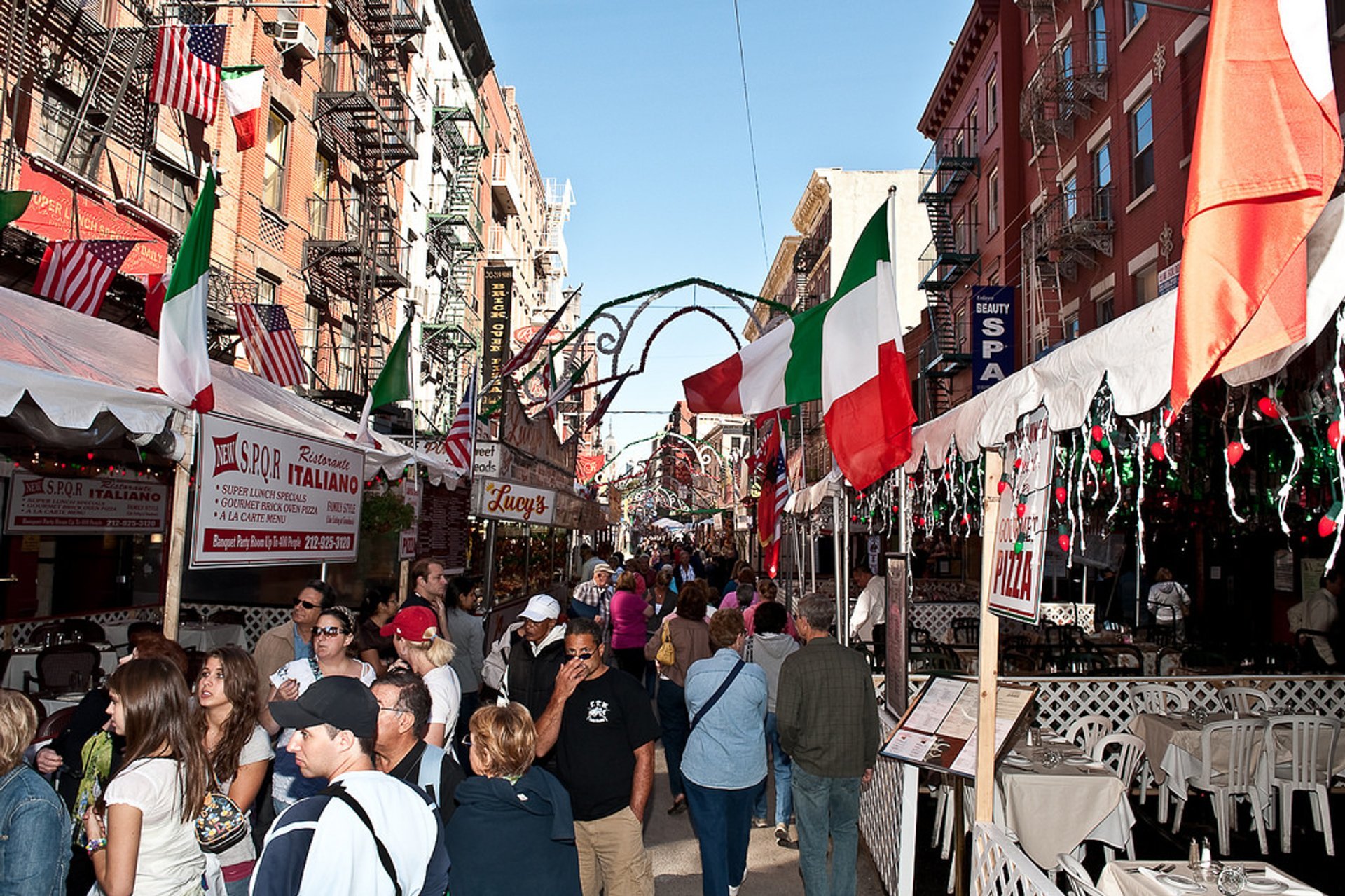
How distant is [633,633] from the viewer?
38.3ft

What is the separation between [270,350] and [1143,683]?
1361cm

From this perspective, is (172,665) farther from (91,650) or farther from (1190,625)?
(1190,625)

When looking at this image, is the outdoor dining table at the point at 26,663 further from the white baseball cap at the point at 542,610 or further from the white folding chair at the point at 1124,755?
the white folding chair at the point at 1124,755

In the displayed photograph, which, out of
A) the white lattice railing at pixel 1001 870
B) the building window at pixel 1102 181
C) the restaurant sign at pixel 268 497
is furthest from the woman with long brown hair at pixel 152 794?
the building window at pixel 1102 181

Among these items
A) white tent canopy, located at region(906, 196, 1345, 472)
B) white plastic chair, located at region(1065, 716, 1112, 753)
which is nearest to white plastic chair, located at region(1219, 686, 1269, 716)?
white plastic chair, located at region(1065, 716, 1112, 753)

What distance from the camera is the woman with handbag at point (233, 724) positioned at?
441 cm

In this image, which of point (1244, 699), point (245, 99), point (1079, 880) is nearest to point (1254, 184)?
point (1079, 880)

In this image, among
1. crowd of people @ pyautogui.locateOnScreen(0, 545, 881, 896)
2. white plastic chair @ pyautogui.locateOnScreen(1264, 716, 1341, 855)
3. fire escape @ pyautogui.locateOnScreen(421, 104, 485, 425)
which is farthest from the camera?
fire escape @ pyautogui.locateOnScreen(421, 104, 485, 425)

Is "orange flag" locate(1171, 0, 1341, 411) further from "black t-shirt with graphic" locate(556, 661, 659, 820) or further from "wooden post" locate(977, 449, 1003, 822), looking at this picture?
"black t-shirt with graphic" locate(556, 661, 659, 820)

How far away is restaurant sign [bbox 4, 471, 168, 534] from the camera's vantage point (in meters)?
11.6

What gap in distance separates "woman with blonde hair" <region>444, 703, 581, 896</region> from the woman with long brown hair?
1.01 m

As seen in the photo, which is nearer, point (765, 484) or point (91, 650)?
point (91, 650)

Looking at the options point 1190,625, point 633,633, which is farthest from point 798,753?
point 1190,625

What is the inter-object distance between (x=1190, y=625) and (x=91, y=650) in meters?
19.2
